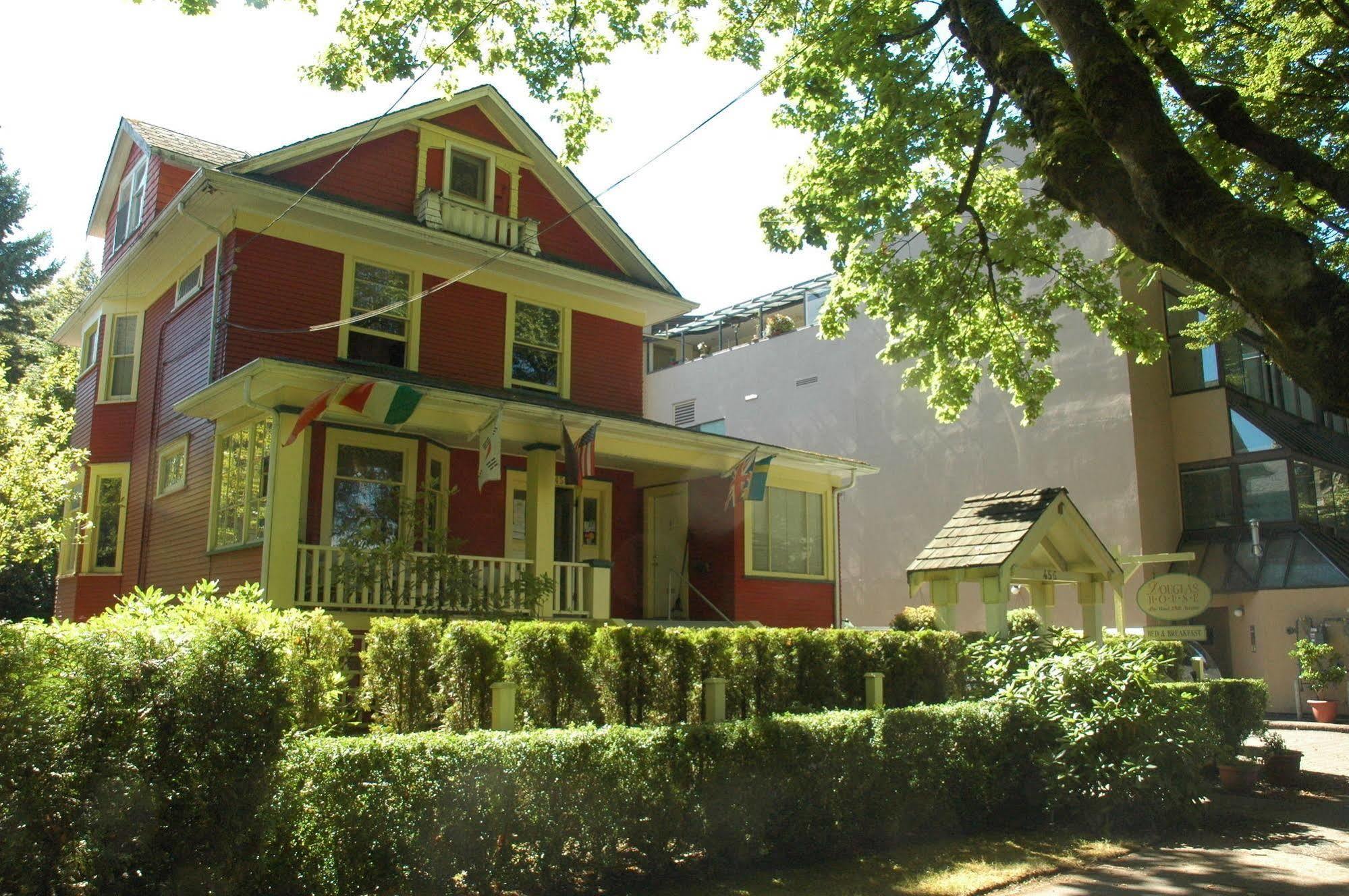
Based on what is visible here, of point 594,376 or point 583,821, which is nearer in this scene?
point 583,821

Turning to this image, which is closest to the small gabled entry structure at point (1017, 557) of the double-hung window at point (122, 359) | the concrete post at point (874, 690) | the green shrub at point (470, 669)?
the concrete post at point (874, 690)

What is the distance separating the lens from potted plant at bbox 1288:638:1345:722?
2378 centimetres

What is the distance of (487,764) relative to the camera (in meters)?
7.33

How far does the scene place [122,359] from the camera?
19.5 m

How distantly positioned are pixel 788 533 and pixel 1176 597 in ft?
23.6

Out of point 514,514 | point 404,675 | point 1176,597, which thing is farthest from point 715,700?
point 514,514

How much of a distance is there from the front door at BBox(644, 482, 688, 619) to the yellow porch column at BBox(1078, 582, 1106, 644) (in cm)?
683

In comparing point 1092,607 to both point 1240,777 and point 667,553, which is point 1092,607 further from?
point 667,553

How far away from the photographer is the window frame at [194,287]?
16594mm

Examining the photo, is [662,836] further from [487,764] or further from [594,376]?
[594,376]

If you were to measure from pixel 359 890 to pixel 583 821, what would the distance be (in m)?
1.69

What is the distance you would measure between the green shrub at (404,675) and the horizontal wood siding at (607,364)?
30.8ft

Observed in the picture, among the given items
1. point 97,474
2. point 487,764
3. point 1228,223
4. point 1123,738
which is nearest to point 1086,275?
point 1123,738

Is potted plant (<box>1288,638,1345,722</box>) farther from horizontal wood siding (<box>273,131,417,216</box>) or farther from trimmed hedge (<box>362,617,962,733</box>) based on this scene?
horizontal wood siding (<box>273,131,417,216</box>)
